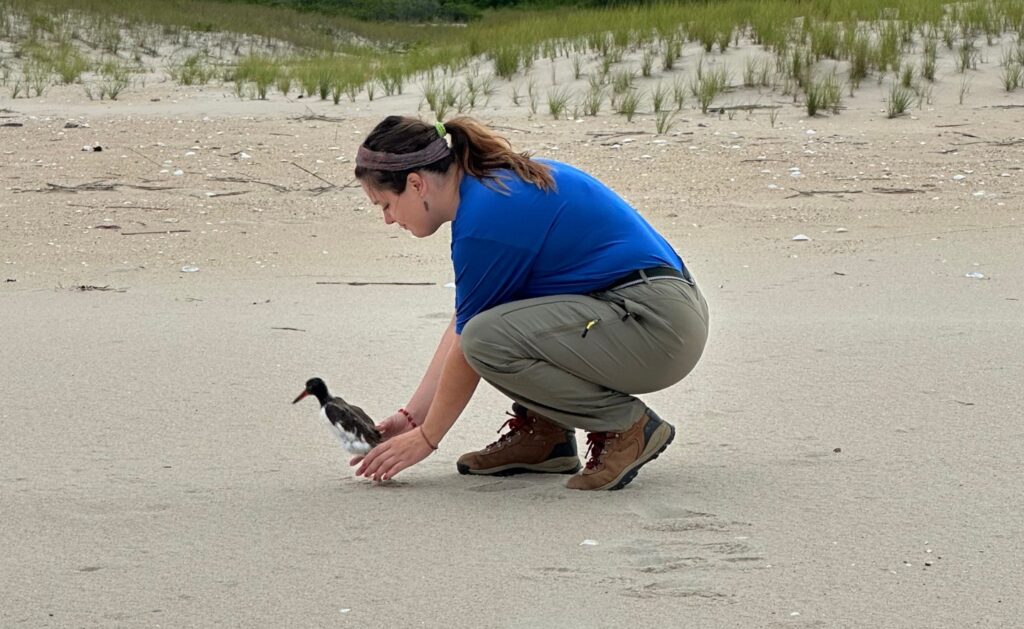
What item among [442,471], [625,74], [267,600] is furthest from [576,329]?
[625,74]

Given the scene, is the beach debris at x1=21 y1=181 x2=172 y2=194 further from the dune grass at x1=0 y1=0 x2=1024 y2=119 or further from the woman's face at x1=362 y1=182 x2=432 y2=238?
the woman's face at x1=362 y1=182 x2=432 y2=238

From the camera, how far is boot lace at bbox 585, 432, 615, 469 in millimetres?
4168

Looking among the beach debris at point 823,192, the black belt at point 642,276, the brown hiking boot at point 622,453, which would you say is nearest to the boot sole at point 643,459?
the brown hiking boot at point 622,453

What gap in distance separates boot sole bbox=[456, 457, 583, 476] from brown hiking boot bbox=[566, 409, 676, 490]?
0.25m

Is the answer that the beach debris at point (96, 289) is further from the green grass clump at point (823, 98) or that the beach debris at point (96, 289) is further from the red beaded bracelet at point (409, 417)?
the green grass clump at point (823, 98)

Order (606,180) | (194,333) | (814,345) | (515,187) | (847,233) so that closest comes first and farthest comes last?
(515,187) < (814,345) < (194,333) < (847,233) < (606,180)

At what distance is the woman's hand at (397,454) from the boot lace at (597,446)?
482 millimetres

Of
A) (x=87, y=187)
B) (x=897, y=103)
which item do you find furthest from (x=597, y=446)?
(x=897, y=103)

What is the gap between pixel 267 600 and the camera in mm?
3330

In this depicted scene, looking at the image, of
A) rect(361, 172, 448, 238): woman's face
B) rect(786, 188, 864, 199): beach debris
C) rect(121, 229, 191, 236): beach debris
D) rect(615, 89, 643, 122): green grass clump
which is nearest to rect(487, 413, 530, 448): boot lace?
rect(361, 172, 448, 238): woman's face

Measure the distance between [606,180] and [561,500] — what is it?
20.5 feet

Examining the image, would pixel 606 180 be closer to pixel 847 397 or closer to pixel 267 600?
pixel 847 397

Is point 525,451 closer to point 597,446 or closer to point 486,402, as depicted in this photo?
point 597,446

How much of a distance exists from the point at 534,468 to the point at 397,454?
53 cm
